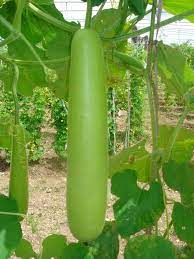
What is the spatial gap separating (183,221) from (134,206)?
0.13m

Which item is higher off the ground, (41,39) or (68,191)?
(41,39)

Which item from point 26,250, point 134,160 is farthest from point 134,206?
point 26,250

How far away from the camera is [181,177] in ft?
3.76

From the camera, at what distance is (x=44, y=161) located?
21.0 feet

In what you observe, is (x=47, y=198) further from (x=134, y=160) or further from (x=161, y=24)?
(x=161, y=24)

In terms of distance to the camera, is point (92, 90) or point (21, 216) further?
point (21, 216)

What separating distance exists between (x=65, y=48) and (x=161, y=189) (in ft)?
1.78

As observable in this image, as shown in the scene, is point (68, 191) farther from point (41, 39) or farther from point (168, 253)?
point (41, 39)

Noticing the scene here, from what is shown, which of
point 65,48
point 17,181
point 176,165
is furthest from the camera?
point 65,48

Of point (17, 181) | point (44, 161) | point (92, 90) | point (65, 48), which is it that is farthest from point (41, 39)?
point (44, 161)

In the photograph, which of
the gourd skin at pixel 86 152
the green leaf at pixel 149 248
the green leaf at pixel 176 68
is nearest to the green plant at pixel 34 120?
the green leaf at pixel 176 68

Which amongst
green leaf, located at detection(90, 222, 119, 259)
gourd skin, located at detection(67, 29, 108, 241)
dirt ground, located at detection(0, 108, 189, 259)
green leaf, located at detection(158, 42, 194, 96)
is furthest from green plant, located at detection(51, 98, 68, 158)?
gourd skin, located at detection(67, 29, 108, 241)

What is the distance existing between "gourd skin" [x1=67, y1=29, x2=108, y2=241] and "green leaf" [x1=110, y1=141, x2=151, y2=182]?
1.38 ft

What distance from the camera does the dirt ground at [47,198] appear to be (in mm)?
4281
